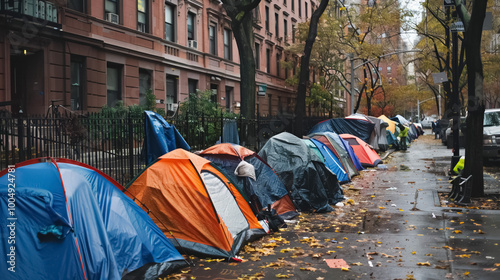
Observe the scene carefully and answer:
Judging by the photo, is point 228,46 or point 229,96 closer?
point 228,46

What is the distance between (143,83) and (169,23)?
3.72 meters

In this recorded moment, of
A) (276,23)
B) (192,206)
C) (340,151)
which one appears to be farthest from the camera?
(276,23)

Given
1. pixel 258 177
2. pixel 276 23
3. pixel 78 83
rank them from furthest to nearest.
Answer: pixel 276 23
pixel 78 83
pixel 258 177

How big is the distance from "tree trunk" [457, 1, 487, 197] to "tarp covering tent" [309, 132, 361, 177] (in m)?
4.91

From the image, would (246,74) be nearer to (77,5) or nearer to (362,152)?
(362,152)

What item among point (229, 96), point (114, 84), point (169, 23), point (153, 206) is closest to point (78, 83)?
point (114, 84)

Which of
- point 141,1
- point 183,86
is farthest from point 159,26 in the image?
point 183,86

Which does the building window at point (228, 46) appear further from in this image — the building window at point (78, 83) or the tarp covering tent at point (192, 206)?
the tarp covering tent at point (192, 206)

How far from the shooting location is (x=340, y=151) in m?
16.6

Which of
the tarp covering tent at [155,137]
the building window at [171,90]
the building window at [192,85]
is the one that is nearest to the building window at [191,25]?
the building window at [192,85]

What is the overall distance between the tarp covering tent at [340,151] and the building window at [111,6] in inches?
365

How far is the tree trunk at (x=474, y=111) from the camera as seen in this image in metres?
11.4

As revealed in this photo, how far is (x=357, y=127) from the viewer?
26.3 meters

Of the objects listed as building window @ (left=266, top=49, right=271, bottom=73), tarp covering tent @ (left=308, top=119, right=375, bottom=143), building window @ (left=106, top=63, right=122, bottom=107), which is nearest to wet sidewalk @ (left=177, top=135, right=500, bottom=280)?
building window @ (left=106, top=63, right=122, bottom=107)
